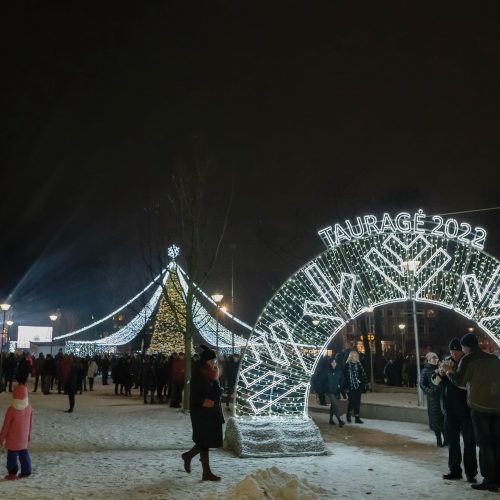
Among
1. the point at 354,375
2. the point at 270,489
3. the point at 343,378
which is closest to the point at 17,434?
the point at 270,489

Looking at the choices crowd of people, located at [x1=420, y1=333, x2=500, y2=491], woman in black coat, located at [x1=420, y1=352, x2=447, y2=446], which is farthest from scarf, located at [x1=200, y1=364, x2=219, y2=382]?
woman in black coat, located at [x1=420, y1=352, x2=447, y2=446]

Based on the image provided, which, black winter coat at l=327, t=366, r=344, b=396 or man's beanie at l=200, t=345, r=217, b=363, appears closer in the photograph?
man's beanie at l=200, t=345, r=217, b=363

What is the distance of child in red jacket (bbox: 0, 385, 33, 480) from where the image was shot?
7.35 meters

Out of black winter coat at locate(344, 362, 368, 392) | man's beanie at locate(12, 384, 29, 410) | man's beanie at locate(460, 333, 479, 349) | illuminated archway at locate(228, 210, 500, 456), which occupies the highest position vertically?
illuminated archway at locate(228, 210, 500, 456)

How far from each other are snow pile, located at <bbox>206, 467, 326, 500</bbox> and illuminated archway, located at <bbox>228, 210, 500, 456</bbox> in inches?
146

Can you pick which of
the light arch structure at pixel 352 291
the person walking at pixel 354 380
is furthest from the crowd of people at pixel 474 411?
the person walking at pixel 354 380

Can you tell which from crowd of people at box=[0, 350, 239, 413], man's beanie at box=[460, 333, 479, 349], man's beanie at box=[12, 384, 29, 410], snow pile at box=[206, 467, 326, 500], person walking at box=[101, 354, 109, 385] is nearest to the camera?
snow pile at box=[206, 467, 326, 500]

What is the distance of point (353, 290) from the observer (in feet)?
33.1

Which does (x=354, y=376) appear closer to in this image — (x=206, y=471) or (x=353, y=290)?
(x=353, y=290)

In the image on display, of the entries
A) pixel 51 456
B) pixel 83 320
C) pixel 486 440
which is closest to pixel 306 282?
pixel 486 440

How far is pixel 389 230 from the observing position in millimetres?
10055

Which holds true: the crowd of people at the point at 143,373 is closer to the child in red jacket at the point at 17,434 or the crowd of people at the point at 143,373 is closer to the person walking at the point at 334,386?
the person walking at the point at 334,386

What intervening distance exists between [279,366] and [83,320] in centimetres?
6524

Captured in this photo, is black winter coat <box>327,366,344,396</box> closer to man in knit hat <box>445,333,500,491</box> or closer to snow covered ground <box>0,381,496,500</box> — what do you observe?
snow covered ground <box>0,381,496,500</box>
